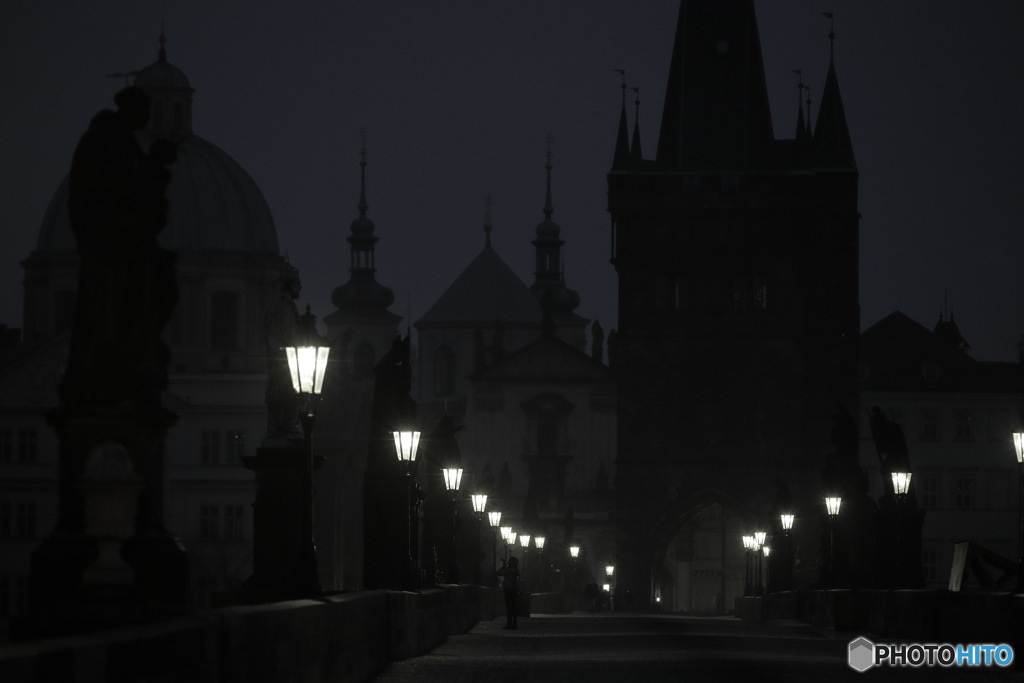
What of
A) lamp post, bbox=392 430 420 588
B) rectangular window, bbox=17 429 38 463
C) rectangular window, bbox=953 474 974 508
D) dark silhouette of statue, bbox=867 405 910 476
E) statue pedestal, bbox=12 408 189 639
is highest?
rectangular window, bbox=17 429 38 463

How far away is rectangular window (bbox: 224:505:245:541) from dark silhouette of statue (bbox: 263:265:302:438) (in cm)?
7935

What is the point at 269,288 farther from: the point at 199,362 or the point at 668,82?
the point at 668,82

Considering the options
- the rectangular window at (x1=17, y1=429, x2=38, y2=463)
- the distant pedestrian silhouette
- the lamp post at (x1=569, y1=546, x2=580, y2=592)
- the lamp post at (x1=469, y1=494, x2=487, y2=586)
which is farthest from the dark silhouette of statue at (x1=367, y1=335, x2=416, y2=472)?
the rectangular window at (x1=17, y1=429, x2=38, y2=463)

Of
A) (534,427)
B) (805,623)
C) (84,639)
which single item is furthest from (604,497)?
(84,639)

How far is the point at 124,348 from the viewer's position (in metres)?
15.5

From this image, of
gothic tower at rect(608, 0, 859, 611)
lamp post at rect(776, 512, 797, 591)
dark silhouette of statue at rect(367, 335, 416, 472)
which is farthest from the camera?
gothic tower at rect(608, 0, 859, 611)

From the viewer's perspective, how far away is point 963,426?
12569cm

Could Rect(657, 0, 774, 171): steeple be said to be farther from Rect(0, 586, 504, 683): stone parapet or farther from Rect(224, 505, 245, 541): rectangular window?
Rect(0, 586, 504, 683): stone parapet

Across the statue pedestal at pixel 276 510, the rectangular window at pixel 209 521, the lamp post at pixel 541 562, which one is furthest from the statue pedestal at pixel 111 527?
the rectangular window at pixel 209 521

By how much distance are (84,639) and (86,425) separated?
14.7 feet

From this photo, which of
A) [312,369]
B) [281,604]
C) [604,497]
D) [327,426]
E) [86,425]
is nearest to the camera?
[86,425]

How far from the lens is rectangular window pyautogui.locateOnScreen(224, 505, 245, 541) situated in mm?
111750

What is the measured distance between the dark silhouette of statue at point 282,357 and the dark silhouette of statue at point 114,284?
335 inches

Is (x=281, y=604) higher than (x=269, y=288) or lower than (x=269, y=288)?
lower
